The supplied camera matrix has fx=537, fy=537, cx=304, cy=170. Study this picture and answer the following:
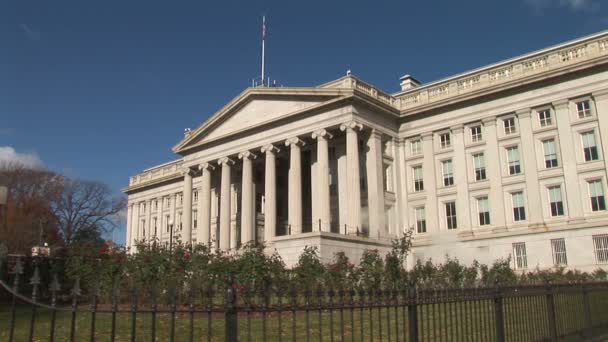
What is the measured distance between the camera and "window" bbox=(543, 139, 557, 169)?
3877cm

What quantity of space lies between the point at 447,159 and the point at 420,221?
5.59 meters

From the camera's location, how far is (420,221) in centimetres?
4466

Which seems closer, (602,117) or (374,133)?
(602,117)

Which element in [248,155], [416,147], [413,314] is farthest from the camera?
[248,155]

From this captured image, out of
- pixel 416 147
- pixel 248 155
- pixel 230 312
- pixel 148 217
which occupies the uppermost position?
pixel 248 155

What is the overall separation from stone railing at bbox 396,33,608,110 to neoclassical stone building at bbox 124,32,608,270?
0.30ft

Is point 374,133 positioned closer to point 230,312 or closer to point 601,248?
point 601,248

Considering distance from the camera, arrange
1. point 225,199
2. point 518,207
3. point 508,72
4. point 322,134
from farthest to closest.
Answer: point 225,199 → point 322,134 → point 508,72 → point 518,207

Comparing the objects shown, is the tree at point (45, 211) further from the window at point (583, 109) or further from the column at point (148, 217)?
the window at point (583, 109)

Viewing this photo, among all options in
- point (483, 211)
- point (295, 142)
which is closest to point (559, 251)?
point (483, 211)

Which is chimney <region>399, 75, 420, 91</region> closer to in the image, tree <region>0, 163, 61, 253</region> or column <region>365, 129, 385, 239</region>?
column <region>365, 129, 385, 239</region>

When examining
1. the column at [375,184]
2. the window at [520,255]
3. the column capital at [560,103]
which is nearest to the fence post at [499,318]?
the column at [375,184]

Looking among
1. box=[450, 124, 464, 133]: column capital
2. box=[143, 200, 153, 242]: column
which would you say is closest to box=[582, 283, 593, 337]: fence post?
box=[450, 124, 464, 133]: column capital

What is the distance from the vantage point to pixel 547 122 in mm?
39344
